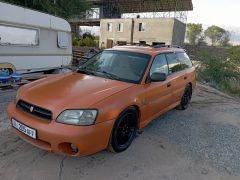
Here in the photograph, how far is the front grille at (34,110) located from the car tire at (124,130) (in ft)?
3.09

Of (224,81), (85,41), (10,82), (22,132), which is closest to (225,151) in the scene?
(22,132)

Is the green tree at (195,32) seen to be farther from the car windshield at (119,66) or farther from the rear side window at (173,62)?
the car windshield at (119,66)

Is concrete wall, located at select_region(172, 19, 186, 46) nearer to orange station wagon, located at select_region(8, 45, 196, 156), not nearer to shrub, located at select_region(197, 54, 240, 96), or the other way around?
shrub, located at select_region(197, 54, 240, 96)

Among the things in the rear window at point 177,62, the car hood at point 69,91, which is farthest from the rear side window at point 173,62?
the car hood at point 69,91

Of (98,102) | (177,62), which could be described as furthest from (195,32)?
(98,102)

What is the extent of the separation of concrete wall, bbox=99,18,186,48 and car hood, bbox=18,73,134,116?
3582 centimetres

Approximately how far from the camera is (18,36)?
8.81 m

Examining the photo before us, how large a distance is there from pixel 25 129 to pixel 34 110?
0.28 meters

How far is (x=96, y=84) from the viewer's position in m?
4.07

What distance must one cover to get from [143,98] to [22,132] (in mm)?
1925

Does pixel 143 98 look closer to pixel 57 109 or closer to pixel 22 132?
pixel 57 109

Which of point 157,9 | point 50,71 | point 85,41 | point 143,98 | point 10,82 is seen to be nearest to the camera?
point 143,98

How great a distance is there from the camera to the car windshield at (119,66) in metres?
4.46

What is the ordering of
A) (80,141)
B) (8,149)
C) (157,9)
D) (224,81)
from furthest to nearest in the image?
(157,9) → (224,81) → (8,149) → (80,141)
